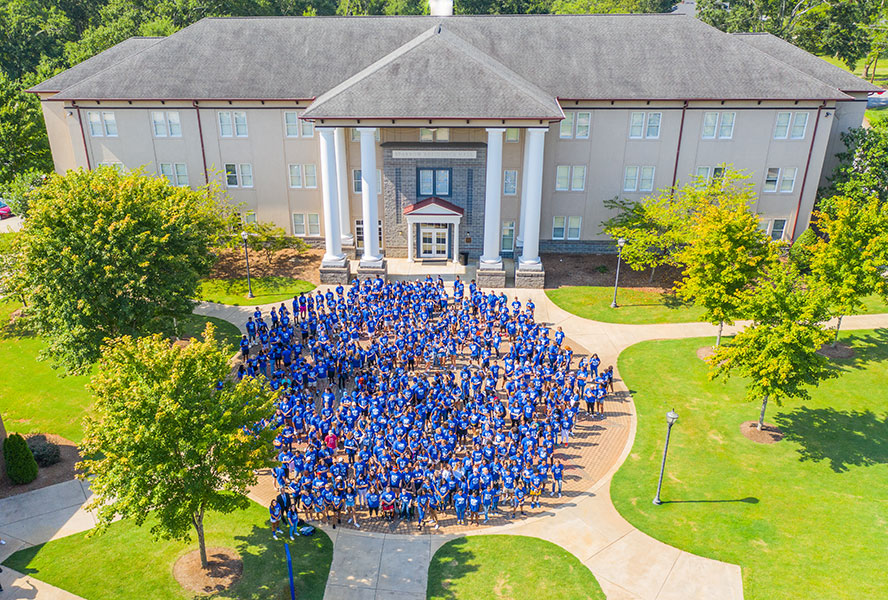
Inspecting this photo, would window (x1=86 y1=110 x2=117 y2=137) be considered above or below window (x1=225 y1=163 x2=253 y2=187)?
above

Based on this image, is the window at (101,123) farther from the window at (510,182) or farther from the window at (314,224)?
the window at (510,182)

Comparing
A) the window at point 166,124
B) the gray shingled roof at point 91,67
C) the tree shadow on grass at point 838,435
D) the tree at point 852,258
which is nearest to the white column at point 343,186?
the window at point 166,124

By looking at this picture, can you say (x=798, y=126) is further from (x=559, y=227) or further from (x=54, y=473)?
(x=54, y=473)

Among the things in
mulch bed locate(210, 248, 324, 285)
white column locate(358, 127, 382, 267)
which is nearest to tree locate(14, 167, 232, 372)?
white column locate(358, 127, 382, 267)

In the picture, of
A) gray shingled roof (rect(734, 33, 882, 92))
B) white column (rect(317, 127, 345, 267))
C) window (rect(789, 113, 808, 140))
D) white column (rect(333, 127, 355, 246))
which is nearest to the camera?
white column (rect(317, 127, 345, 267))

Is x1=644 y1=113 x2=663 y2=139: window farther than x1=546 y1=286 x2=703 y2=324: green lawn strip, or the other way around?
x1=644 y1=113 x2=663 y2=139: window

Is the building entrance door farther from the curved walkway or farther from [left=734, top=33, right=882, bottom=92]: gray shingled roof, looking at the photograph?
[left=734, top=33, right=882, bottom=92]: gray shingled roof

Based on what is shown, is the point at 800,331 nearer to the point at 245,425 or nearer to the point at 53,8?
the point at 245,425
